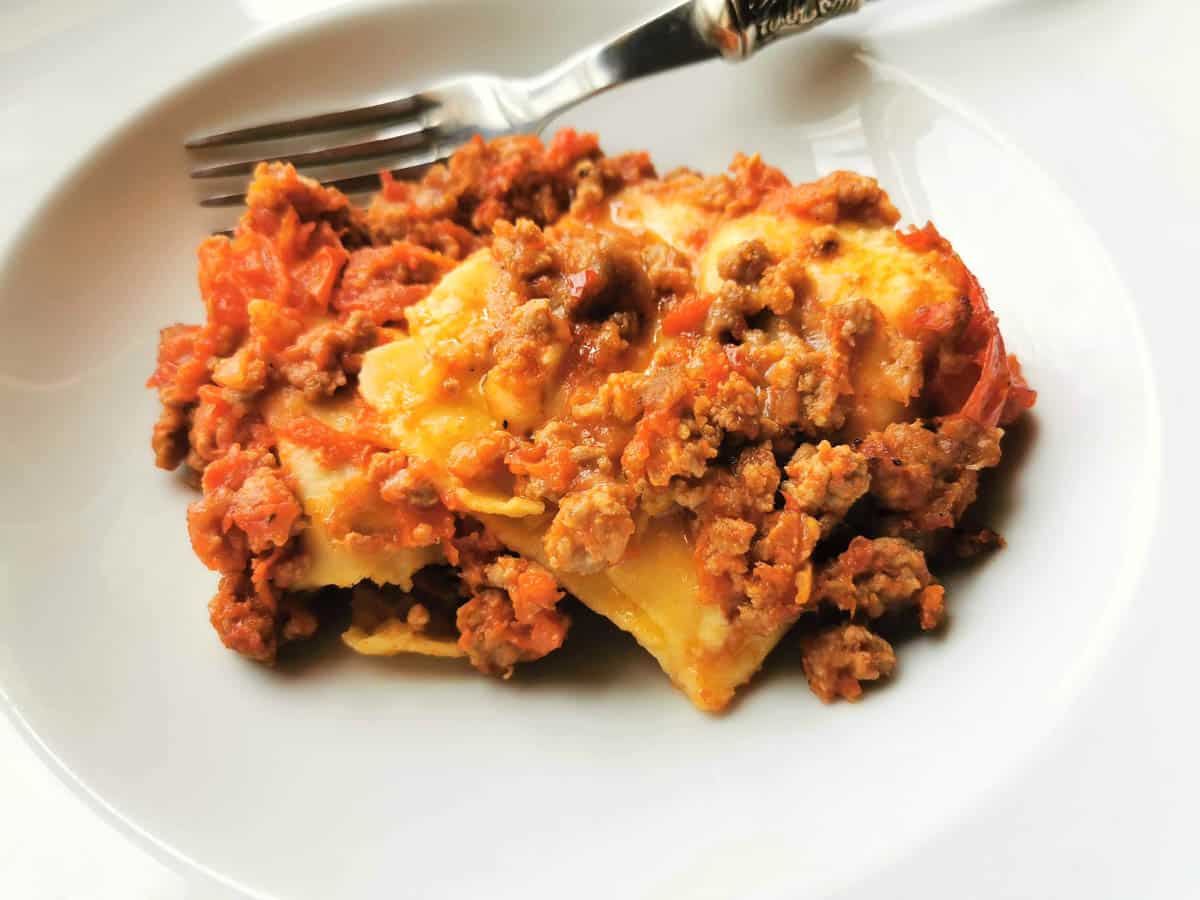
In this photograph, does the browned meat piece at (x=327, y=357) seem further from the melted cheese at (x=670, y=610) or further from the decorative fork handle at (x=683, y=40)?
the decorative fork handle at (x=683, y=40)


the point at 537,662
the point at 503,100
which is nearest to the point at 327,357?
the point at 537,662

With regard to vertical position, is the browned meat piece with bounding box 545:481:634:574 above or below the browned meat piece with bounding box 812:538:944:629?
above

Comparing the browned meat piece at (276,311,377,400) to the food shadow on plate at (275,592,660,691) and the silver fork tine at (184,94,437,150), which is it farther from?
the silver fork tine at (184,94,437,150)

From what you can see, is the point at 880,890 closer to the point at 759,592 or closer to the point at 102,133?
the point at 759,592

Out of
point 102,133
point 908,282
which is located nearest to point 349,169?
point 102,133

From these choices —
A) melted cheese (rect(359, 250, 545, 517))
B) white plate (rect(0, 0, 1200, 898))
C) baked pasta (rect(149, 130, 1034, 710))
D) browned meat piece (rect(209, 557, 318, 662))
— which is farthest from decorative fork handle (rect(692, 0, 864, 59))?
browned meat piece (rect(209, 557, 318, 662))

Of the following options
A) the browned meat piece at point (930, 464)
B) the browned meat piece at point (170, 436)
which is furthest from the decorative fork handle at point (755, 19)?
the browned meat piece at point (170, 436)
